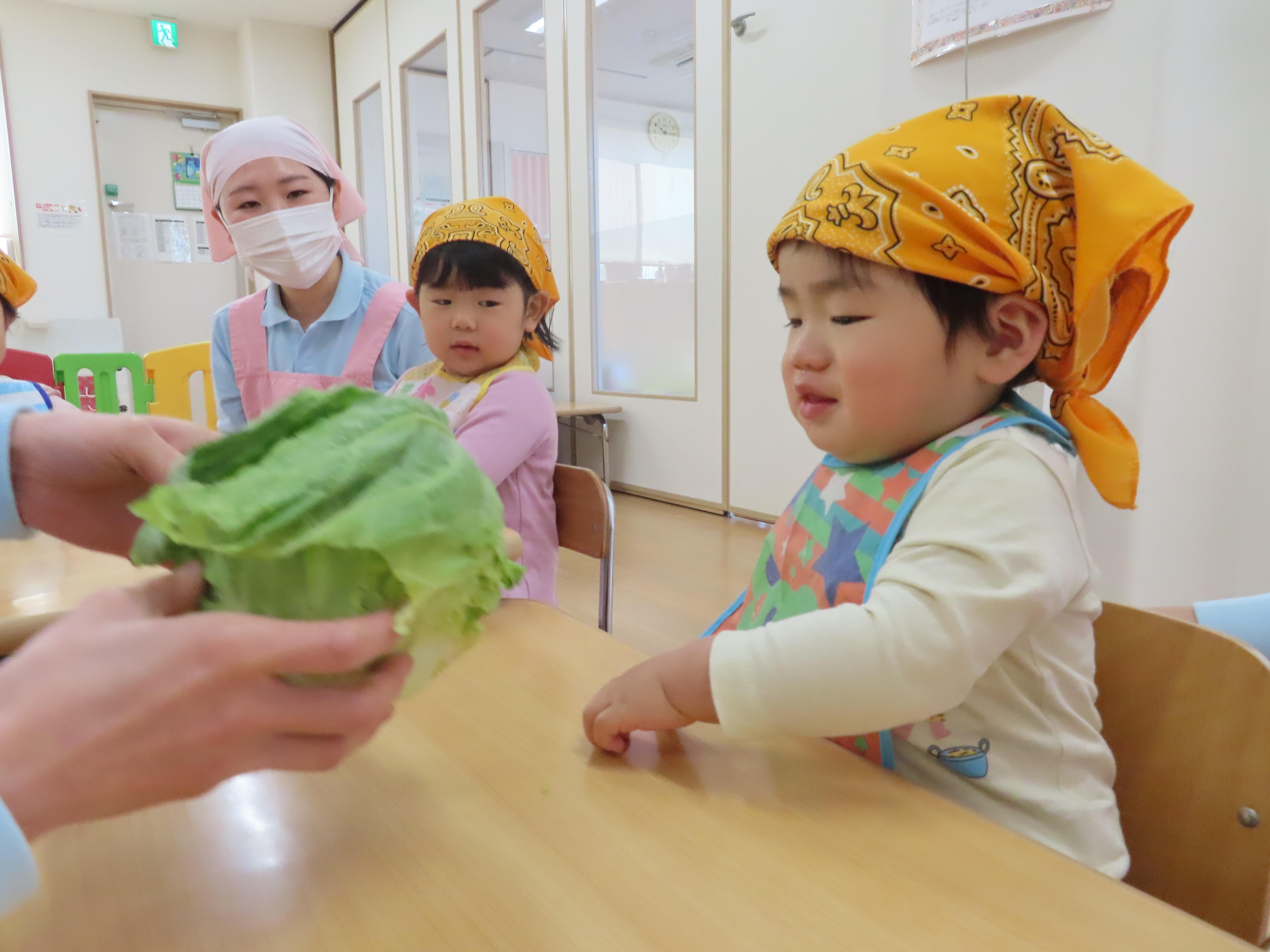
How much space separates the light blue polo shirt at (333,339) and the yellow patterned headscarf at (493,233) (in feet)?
0.95

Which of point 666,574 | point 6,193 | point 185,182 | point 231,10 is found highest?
point 231,10

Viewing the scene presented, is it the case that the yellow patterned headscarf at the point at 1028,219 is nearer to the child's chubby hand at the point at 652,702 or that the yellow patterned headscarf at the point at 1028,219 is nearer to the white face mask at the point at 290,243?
the child's chubby hand at the point at 652,702

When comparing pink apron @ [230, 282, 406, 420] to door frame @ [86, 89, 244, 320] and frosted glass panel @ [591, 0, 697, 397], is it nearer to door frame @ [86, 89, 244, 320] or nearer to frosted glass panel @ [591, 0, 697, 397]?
frosted glass panel @ [591, 0, 697, 397]

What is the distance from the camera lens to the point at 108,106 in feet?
20.8

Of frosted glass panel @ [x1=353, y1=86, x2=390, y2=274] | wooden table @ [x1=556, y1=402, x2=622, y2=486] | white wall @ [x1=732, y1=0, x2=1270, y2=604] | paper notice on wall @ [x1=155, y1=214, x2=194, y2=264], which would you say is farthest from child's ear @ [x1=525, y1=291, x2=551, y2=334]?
paper notice on wall @ [x1=155, y1=214, x2=194, y2=264]

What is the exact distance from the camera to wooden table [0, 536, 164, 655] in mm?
903

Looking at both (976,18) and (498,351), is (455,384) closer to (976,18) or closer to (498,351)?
(498,351)

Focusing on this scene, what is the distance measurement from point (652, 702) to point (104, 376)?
4.26 metres

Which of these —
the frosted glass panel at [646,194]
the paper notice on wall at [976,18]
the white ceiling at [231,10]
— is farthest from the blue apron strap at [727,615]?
the white ceiling at [231,10]

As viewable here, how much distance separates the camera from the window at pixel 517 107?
473cm

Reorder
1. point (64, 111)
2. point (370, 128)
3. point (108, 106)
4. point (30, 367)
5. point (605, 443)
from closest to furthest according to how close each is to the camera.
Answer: point (30, 367) → point (605, 443) → point (64, 111) → point (108, 106) → point (370, 128)

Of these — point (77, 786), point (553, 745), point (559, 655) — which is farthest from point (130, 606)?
point (559, 655)

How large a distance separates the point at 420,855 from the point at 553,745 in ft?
0.54

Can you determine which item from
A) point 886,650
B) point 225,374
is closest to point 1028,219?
point 886,650
